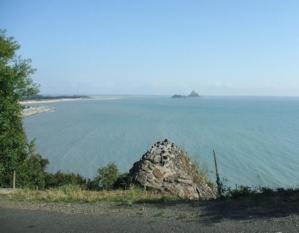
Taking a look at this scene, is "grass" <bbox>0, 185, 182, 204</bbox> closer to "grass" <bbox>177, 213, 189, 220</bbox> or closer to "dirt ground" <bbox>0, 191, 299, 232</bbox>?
"dirt ground" <bbox>0, 191, 299, 232</bbox>

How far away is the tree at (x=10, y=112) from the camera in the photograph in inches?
738

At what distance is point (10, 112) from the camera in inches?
749

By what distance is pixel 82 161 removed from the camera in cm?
4559

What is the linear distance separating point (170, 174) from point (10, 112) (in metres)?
8.72

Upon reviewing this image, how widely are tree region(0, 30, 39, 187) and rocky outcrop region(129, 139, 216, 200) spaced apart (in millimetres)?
6514

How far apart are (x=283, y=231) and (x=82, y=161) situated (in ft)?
132

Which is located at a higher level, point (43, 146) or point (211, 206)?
point (211, 206)

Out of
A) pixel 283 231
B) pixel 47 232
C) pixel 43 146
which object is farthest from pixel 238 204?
pixel 43 146

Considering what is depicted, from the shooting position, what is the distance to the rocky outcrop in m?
15.5

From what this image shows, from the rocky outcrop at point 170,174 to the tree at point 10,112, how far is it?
6.51 m

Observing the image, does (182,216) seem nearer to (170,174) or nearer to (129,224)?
(129,224)

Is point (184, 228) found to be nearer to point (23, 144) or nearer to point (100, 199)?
point (100, 199)

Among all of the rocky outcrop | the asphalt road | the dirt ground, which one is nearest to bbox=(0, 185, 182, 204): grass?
the dirt ground

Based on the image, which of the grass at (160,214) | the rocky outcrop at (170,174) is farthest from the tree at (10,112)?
the grass at (160,214)
